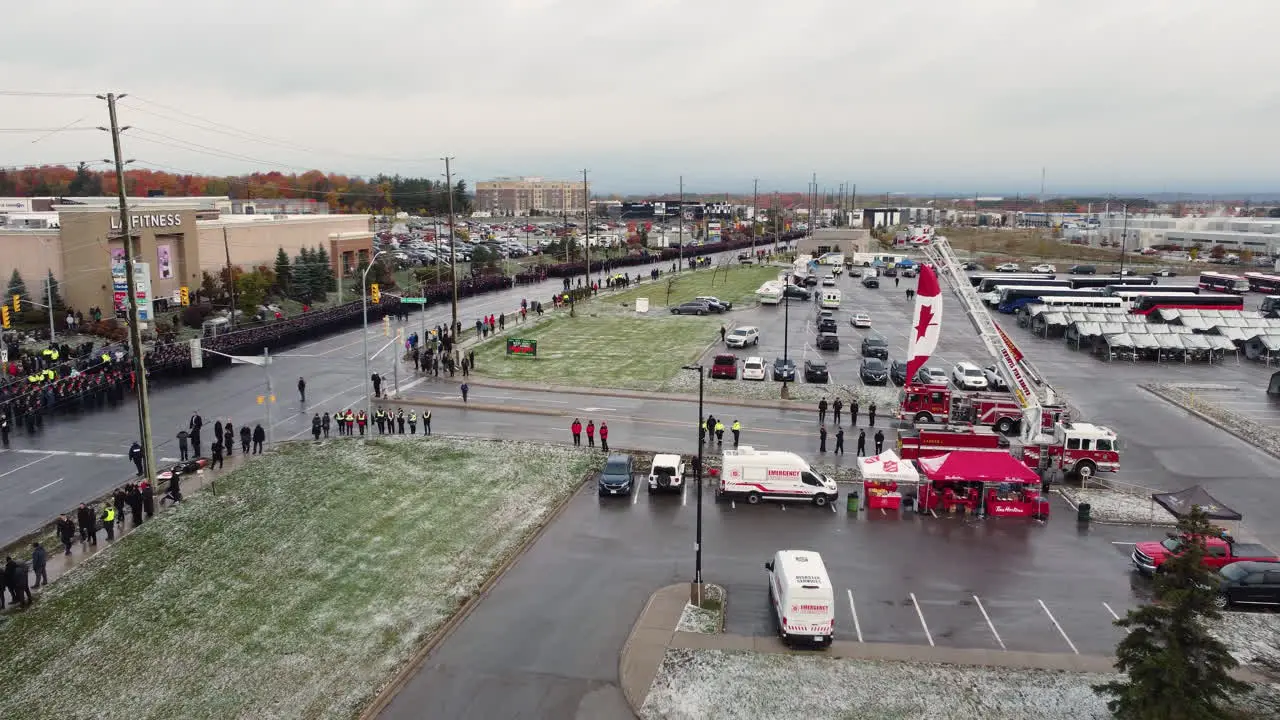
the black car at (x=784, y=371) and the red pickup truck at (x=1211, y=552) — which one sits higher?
the black car at (x=784, y=371)

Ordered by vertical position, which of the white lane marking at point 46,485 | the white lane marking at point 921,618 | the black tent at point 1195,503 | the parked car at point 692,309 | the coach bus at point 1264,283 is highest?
the coach bus at point 1264,283

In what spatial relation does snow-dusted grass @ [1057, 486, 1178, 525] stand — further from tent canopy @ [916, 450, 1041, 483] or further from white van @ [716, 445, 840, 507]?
white van @ [716, 445, 840, 507]

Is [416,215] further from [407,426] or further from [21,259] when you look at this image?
[407,426]

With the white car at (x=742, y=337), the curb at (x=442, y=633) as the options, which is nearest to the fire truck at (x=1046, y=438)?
the curb at (x=442, y=633)

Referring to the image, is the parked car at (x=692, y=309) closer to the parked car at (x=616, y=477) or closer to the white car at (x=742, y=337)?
the white car at (x=742, y=337)

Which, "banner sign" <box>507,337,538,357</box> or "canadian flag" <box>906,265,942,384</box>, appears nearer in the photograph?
"canadian flag" <box>906,265,942,384</box>

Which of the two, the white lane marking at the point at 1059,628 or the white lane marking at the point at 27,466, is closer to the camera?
the white lane marking at the point at 1059,628

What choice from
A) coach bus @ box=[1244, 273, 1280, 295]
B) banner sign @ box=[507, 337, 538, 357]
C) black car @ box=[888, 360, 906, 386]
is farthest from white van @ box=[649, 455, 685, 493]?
coach bus @ box=[1244, 273, 1280, 295]
